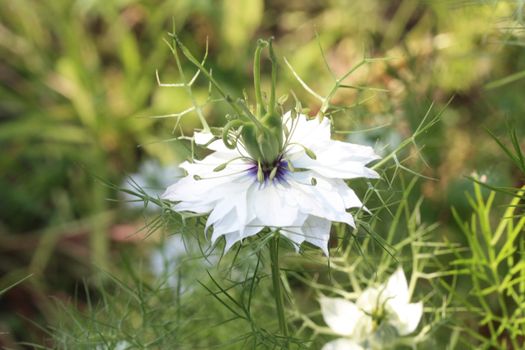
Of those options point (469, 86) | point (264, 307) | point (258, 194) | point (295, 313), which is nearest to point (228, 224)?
point (258, 194)

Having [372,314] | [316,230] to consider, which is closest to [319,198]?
[316,230]

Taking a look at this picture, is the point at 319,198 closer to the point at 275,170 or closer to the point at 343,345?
the point at 275,170

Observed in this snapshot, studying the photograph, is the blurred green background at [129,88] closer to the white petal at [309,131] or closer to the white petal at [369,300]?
the white petal at [369,300]

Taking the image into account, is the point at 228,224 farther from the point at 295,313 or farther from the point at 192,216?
the point at 295,313

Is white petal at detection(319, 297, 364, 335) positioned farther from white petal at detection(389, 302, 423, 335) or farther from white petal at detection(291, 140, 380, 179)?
white petal at detection(291, 140, 380, 179)

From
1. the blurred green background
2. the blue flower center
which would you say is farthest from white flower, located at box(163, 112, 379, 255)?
the blurred green background

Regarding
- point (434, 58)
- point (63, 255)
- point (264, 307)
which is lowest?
point (63, 255)

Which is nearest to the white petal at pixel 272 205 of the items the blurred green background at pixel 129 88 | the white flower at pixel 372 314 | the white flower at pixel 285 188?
the white flower at pixel 285 188
